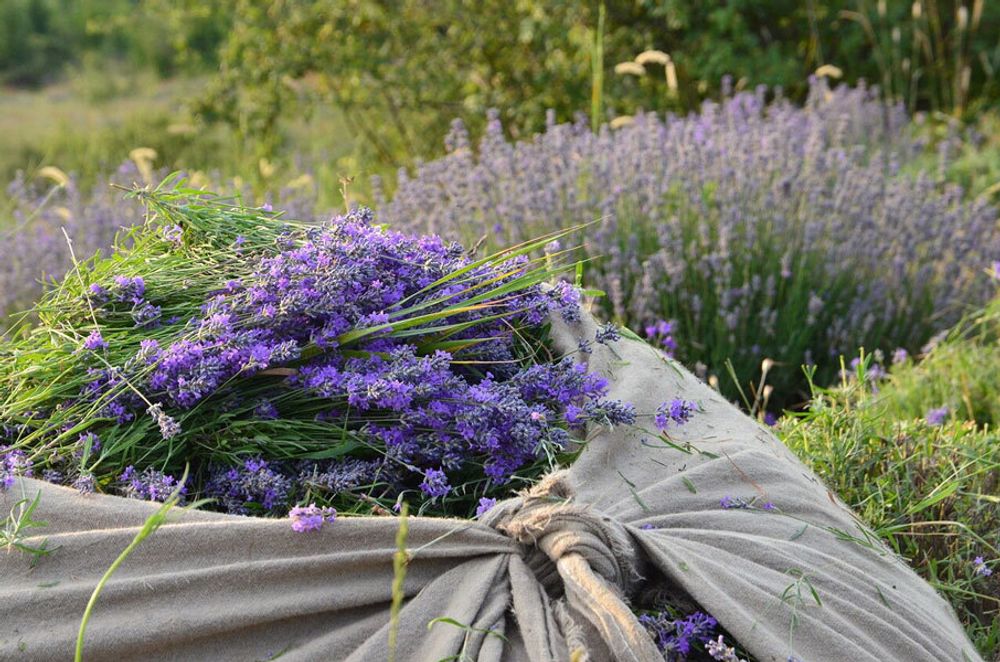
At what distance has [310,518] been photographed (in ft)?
4.48

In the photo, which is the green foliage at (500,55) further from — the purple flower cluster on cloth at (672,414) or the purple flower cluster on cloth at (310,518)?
the purple flower cluster on cloth at (310,518)

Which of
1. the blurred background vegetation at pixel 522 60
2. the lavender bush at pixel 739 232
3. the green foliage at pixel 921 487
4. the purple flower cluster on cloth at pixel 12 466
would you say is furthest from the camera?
the blurred background vegetation at pixel 522 60

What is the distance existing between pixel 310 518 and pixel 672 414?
0.66 meters

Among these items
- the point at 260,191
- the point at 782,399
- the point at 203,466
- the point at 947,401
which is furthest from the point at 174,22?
the point at 203,466

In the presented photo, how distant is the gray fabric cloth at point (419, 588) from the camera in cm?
132

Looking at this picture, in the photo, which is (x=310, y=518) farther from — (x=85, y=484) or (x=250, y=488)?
(x=85, y=484)

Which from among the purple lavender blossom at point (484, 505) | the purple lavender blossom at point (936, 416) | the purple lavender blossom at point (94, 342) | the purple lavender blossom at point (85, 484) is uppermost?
the purple lavender blossom at point (94, 342)

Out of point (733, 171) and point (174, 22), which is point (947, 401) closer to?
point (733, 171)

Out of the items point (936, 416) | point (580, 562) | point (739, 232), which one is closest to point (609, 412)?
point (580, 562)

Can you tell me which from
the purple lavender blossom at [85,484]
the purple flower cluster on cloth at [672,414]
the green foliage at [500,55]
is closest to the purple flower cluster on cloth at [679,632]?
the purple flower cluster on cloth at [672,414]

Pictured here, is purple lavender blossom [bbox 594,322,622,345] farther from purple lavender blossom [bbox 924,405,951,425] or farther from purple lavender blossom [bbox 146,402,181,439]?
purple lavender blossom [bbox 924,405,951,425]

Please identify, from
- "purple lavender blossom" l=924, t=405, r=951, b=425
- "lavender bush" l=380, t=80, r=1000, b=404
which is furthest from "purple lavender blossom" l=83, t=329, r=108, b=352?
"purple lavender blossom" l=924, t=405, r=951, b=425

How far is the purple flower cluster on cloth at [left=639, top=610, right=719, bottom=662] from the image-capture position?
4.59 feet

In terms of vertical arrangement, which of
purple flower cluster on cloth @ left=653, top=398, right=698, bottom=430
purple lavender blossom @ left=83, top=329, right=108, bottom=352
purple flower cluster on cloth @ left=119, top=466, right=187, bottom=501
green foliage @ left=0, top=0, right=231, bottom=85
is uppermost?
purple lavender blossom @ left=83, top=329, right=108, bottom=352
